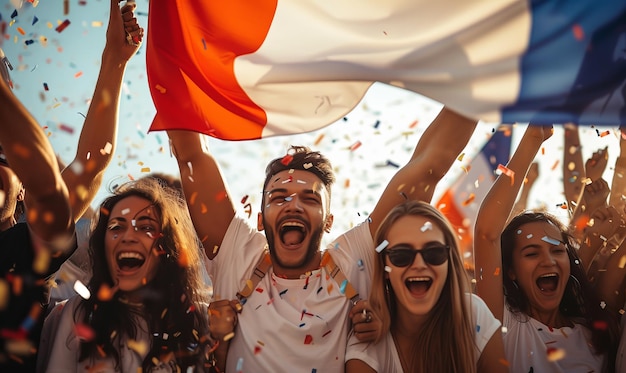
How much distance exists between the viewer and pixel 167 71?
4797 mm

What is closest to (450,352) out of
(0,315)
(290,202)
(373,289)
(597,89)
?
(373,289)

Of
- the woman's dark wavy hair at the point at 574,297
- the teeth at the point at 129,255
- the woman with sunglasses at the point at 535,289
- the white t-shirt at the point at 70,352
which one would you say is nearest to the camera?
the white t-shirt at the point at 70,352

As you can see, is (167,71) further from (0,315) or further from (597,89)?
(597,89)

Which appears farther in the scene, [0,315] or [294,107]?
[294,107]

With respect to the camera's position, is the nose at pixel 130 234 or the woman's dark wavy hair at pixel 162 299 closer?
the woman's dark wavy hair at pixel 162 299

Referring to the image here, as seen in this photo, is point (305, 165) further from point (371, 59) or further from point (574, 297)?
point (574, 297)

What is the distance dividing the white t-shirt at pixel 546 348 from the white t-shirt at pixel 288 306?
1125 mm

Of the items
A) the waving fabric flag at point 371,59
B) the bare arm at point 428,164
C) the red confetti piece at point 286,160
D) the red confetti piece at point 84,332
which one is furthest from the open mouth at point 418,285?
the red confetti piece at point 84,332

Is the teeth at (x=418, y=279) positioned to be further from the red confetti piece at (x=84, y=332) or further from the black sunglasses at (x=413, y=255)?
the red confetti piece at (x=84, y=332)

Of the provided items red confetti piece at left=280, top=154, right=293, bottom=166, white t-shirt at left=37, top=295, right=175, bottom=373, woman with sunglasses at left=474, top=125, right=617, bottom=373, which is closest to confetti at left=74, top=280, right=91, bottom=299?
white t-shirt at left=37, top=295, right=175, bottom=373

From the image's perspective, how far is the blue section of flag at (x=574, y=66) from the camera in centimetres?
414

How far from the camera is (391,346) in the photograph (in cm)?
418

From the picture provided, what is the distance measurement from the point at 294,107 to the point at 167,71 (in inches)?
36.7

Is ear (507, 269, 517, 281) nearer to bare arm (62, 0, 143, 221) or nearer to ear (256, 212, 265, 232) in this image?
ear (256, 212, 265, 232)
